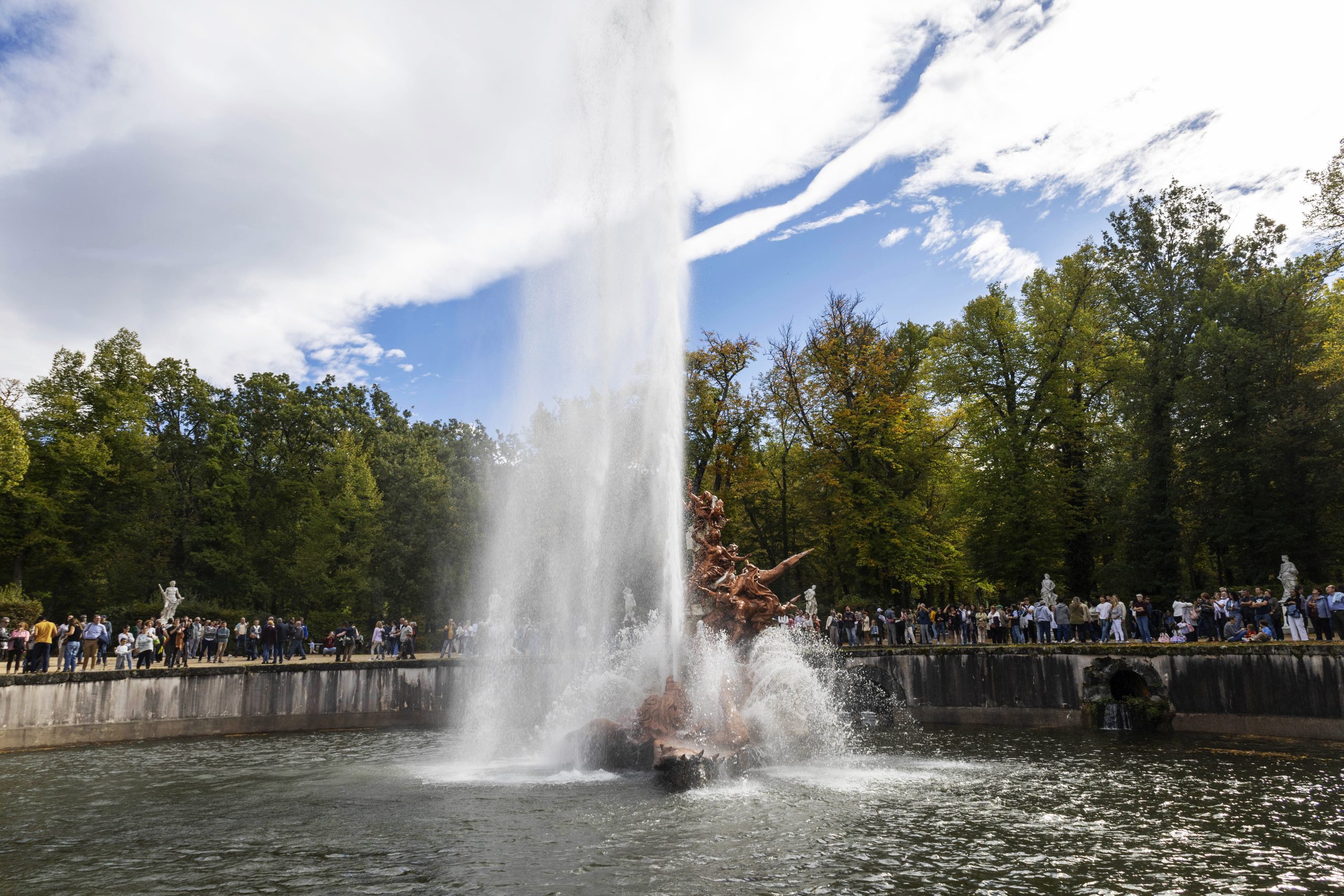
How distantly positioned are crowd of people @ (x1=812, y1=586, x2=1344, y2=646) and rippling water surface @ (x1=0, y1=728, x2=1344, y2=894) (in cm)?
544

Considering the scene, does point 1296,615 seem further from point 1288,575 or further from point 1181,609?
point 1181,609

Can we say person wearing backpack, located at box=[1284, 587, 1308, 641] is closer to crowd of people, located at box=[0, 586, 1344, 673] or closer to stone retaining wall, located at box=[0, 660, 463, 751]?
crowd of people, located at box=[0, 586, 1344, 673]

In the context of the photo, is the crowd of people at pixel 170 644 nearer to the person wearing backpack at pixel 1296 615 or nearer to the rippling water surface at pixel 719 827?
the rippling water surface at pixel 719 827

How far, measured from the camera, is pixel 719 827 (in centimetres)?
1356

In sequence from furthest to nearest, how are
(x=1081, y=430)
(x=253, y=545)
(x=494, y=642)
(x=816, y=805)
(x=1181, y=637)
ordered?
(x=253, y=545)
(x=1081, y=430)
(x=494, y=642)
(x=1181, y=637)
(x=816, y=805)

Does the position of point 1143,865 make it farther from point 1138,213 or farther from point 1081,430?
point 1138,213

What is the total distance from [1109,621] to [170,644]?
36.0 metres

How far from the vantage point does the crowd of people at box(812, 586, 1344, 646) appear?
25219 mm

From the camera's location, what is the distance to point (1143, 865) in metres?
11.0

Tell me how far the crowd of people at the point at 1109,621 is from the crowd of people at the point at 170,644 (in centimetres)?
2070

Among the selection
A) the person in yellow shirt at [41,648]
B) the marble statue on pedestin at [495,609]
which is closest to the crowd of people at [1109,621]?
the marble statue on pedestin at [495,609]

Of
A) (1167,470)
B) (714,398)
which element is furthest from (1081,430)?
(714,398)

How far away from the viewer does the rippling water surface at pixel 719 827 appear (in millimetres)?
10828

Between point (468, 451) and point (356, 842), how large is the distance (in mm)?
49670
